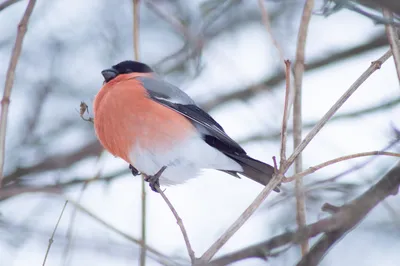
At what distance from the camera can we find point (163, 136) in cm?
248

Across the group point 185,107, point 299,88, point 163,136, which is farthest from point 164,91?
point 299,88

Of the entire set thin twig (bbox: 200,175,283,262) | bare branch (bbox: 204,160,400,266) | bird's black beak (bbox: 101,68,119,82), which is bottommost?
bare branch (bbox: 204,160,400,266)

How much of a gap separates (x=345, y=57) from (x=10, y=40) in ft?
6.66

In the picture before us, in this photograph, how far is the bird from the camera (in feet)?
7.79

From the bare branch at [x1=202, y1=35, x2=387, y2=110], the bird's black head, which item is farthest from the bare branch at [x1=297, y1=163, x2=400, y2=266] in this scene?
the bare branch at [x1=202, y1=35, x2=387, y2=110]

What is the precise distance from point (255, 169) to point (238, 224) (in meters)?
1.01

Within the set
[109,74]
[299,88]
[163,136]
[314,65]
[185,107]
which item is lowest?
[299,88]

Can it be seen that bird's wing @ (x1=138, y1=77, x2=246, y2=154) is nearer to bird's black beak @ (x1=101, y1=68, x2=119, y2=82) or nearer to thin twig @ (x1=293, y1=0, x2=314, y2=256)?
bird's black beak @ (x1=101, y1=68, x2=119, y2=82)

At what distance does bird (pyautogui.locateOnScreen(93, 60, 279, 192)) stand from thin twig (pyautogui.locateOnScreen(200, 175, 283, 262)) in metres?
0.83

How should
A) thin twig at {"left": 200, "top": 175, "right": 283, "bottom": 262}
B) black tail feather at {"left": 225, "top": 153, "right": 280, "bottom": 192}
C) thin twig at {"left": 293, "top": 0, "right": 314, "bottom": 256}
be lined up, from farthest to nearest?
black tail feather at {"left": 225, "top": 153, "right": 280, "bottom": 192} → thin twig at {"left": 293, "top": 0, "right": 314, "bottom": 256} → thin twig at {"left": 200, "top": 175, "right": 283, "bottom": 262}

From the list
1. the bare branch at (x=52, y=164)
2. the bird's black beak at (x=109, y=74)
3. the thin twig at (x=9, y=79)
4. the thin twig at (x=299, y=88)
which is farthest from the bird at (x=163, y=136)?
the thin twig at (x=9, y=79)

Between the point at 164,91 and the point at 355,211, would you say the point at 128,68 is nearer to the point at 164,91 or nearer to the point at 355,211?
the point at 164,91

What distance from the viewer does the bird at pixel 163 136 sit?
237 centimetres

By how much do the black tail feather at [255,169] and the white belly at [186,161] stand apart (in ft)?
0.12
